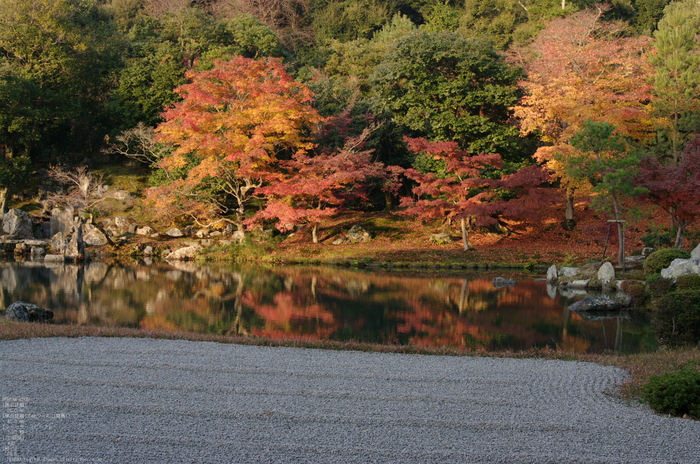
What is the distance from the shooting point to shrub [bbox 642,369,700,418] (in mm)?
4664

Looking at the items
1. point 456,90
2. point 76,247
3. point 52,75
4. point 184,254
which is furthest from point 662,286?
point 52,75

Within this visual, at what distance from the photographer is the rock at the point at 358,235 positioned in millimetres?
21812

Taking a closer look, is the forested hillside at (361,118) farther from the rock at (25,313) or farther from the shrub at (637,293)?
the rock at (25,313)

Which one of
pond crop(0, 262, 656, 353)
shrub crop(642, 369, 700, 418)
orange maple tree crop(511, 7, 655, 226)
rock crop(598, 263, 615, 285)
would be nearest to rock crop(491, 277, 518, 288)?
pond crop(0, 262, 656, 353)

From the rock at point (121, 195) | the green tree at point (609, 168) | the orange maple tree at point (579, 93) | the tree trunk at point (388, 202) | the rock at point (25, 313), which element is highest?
the orange maple tree at point (579, 93)

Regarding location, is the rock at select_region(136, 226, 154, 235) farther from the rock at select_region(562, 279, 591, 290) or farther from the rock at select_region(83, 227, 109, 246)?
the rock at select_region(562, 279, 591, 290)

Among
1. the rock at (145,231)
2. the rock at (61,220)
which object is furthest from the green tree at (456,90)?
the rock at (61,220)

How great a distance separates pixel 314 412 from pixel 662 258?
1170 centimetres

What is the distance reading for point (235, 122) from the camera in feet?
65.4

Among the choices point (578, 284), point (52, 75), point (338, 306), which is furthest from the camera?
point (52, 75)

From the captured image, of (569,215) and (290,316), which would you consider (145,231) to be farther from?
(569,215)

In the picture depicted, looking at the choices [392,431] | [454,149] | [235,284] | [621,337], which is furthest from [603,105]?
[392,431]

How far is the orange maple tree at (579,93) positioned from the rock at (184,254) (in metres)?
14.2

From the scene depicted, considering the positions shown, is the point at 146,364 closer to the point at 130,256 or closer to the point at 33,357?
the point at 33,357
